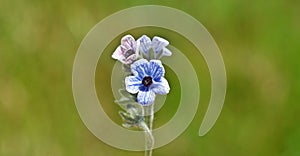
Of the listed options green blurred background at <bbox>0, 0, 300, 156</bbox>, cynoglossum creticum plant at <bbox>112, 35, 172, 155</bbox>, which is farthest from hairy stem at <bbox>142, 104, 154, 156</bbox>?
green blurred background at <bbox>0, 0, 300, 156</bbox>

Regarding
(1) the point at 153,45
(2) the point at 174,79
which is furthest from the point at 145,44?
(2) the point at 174,79

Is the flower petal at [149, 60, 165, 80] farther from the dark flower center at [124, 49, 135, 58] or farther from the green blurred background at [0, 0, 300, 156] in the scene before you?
the green blurred background at [0, 0, 300, 156]

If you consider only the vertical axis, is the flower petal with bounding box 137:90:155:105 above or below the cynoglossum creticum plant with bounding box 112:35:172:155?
below

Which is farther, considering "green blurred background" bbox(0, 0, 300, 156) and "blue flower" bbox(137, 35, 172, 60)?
"green blurred background" bbox(0, 0, 300, 156)

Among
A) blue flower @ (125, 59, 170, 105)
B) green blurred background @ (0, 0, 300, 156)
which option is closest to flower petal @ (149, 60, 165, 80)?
blue flower @ (125, 59, 170, 105)

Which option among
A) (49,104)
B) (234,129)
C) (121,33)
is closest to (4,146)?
(49,104)

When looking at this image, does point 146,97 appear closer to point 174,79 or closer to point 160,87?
point 160,87

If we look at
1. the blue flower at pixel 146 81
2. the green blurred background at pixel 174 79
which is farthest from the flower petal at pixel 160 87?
the green blurred background at pixel 174 79

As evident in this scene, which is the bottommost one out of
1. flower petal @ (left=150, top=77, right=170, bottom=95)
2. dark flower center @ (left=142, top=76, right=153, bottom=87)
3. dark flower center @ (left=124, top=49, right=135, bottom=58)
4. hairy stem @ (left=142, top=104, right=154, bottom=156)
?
hairy stem @ (left=142, top=104, right=154, bottom=156)
